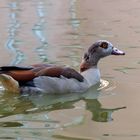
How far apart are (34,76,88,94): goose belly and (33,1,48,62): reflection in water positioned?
1474 mm

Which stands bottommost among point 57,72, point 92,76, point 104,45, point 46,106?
point 46,106

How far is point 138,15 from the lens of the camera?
12.1 metres

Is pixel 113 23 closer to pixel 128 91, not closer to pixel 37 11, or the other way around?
pixel 37 11

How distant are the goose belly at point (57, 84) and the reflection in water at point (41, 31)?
1474mm

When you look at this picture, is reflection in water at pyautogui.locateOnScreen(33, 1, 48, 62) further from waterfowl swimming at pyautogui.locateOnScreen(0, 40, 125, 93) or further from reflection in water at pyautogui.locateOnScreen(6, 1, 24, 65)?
waterfowl swimming at pyautogui.locateOnScreen(0, 40, 125, 93)

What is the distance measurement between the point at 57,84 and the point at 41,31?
159 inches

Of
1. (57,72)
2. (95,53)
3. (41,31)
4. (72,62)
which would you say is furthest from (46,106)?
(41,31)

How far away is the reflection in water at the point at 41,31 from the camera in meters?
8.50

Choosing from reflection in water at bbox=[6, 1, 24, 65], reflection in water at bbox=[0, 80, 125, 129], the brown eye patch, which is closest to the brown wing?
reflection in water at bbox=[0, 80, 125, 129]

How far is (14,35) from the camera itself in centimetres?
1000

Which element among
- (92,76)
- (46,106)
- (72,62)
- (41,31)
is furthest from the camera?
(41,31)

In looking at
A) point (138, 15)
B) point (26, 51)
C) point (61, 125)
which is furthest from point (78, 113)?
point (138, 15)

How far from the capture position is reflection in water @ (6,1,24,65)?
821 cm

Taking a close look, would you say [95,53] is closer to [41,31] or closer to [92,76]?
[92,76]
